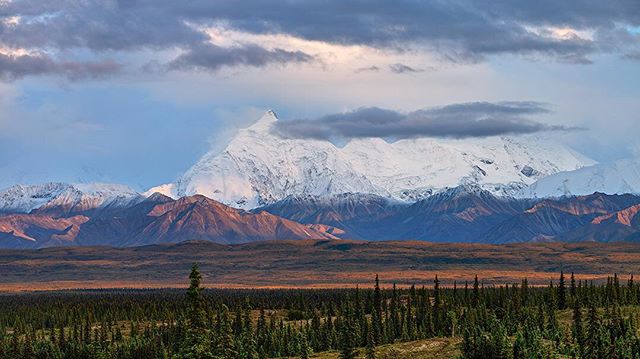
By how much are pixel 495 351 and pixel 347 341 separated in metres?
52.7

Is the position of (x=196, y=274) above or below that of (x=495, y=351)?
above

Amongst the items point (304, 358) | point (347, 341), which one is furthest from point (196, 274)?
point (304, 358)

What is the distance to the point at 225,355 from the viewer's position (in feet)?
422

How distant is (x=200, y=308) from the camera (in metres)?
120

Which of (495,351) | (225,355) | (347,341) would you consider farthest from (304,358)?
(225,355)

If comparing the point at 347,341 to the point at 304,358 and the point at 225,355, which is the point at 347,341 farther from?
the point at 304,358

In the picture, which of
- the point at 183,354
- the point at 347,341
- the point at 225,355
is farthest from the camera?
the point at 347,341

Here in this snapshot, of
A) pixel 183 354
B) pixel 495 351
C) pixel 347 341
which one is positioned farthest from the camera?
pixel 495 351

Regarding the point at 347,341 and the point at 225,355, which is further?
the point at 347,341

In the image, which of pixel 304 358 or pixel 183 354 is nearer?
pixel 183 354

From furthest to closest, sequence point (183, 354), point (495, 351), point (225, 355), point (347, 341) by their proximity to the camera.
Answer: point (495, 351), point (347, 341), point (225, 355), point (183, 354)

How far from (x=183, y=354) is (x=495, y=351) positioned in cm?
8428

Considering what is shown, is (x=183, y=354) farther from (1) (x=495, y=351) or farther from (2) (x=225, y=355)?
(1) (x=495, y=351)

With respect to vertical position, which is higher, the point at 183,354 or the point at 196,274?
the point at 196,274
